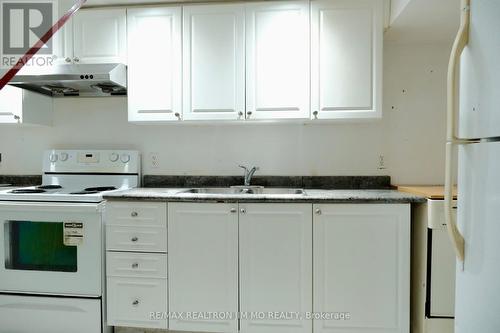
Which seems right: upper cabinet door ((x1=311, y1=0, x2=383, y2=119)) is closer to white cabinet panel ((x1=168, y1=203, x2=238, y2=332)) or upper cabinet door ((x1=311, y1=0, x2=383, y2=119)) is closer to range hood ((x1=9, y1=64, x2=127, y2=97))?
white cabinet panel ((x1=168, y1=203, x2=238, y2=332))

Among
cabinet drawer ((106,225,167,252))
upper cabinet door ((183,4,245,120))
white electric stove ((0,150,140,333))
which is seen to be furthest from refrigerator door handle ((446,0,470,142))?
white electric stove ((0,150,140,333))

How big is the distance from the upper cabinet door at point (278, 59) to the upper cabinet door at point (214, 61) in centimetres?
7

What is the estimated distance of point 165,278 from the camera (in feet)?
5.82

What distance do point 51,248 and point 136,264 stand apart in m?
0.53

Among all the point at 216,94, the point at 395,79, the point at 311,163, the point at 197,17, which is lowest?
the point at 311,163

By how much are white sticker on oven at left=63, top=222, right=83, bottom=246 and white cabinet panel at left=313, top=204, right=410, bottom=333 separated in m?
1.35

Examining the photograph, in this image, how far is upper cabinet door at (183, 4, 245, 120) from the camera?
6.46 ft

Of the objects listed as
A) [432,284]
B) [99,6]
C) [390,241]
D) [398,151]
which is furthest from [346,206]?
[99,6]

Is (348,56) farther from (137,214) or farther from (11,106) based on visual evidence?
(11,106)

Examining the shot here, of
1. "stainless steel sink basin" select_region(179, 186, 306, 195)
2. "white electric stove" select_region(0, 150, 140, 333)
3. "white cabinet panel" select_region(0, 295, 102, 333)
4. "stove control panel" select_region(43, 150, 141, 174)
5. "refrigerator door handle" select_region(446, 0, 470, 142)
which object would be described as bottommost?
"white cabinet panel" select_region(0, 295, 102, 333)

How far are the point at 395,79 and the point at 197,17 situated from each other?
55.8 inches

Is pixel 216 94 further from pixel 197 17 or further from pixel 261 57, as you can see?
pixel 197 17

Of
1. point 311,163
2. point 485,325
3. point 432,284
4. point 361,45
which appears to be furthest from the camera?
point 311,163

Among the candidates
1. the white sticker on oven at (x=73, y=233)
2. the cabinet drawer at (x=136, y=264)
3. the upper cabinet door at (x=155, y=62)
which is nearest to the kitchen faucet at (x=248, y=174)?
the upper cabinet door at (x=155, y=62)
